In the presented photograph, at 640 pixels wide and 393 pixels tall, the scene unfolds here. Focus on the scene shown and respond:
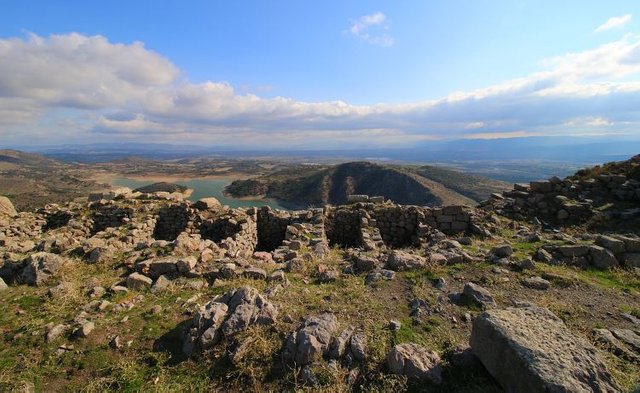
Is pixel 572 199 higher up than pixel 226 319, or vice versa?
pixel 572 199

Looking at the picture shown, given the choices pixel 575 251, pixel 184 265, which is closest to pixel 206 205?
pixel 184 265

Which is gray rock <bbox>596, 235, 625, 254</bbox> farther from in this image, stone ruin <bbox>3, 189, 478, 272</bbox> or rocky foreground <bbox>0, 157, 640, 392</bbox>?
stone ruin <bbox>3, 189, 478, 272</bbox>

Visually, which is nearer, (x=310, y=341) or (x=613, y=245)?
(x=310, y=341)

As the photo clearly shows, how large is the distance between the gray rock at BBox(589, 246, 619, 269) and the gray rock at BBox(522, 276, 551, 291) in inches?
84.2

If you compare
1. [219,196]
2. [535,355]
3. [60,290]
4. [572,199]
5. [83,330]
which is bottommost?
[219,196]

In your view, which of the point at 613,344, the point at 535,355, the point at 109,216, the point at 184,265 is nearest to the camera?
the point at 535,355

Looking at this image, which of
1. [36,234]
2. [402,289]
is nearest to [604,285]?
[402,289]

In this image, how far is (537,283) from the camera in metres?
7.01

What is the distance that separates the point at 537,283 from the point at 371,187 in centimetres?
6475

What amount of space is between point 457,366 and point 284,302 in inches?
124

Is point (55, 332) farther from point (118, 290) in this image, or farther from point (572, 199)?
point (572, 199)

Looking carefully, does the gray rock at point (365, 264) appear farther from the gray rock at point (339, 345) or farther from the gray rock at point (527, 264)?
the gray rock at point (527, 264)

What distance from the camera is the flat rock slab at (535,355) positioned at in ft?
11.4

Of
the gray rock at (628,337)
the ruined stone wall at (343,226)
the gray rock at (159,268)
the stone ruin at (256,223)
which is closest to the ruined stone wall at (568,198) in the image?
the stone ruin at (256,223)
